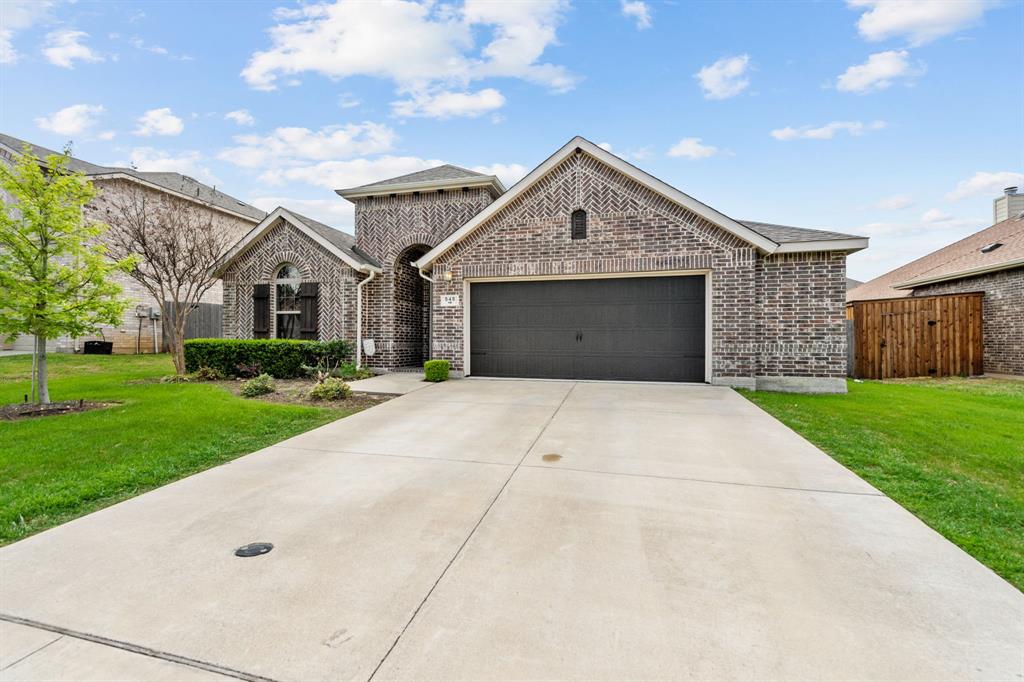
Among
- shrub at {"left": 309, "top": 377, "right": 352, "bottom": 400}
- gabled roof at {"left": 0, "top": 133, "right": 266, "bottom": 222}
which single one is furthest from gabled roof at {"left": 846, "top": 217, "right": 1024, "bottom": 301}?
gabled roof at {"left": 0, "top": 133, "right": 266, "bottom": 222}

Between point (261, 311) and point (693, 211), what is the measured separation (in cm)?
1230

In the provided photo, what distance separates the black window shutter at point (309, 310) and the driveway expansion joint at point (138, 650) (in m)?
11.0

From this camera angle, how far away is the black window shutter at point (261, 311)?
12.7 metres

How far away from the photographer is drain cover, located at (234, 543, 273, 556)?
8.48ft

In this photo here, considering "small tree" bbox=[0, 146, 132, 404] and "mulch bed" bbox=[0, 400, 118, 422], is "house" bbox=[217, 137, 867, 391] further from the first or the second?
"mulch bed" bbox=[0, 400, 118, 422]

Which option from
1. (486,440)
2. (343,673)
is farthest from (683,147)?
(343,673)

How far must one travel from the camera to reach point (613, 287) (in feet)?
32.5

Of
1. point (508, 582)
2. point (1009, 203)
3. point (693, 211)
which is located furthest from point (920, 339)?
point (508, 582)

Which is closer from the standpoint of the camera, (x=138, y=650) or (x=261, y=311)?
(x=138, y=650)

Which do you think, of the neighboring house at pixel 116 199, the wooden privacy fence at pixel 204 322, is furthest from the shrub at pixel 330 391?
the wooden privacy fence at pixel 204 322

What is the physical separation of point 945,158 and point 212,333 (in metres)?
28.1

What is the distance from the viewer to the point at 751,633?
6.19 ft

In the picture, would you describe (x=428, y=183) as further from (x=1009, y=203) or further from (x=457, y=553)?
(x=1009, y=203)

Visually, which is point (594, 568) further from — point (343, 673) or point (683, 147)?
point (683, 147)
